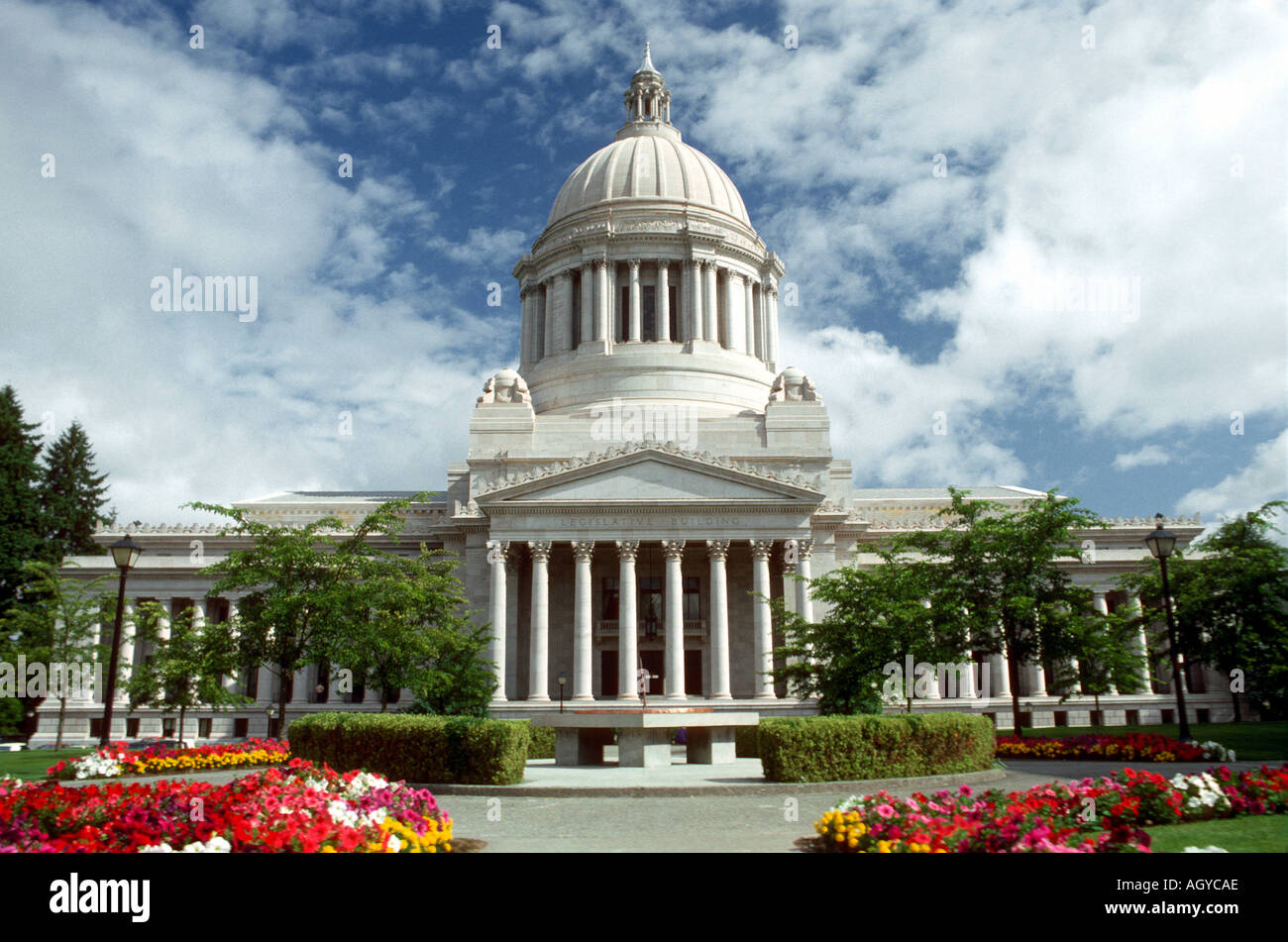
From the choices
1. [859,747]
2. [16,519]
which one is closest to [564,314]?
[16,519]

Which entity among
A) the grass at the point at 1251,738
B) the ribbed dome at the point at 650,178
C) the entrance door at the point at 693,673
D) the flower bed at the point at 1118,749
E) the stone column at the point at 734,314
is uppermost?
the ribbed dome at the point at 650,178

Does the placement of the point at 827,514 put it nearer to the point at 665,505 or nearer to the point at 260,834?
the point at 665,505

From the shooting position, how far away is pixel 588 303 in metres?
71.7

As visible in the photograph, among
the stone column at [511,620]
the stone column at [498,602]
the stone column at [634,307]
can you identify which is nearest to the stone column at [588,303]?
the stone column at [634,307]

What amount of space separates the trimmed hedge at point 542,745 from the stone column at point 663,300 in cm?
4063

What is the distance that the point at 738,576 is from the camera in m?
56.2

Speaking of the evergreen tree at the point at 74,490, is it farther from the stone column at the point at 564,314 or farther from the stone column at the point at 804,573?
the stone column at the point at 804,573

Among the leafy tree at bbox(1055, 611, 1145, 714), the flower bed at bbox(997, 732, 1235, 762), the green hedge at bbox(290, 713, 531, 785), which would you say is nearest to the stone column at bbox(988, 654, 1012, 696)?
the leafy tree at bbox(1055, 611, 1145, 714)

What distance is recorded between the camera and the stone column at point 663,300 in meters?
70.7

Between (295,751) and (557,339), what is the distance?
51296 mm

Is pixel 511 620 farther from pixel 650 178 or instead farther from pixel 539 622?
pixel 650 178

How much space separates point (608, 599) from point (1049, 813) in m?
44.8

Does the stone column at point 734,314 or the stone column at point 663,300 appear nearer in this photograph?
the stone column at point 663,300
